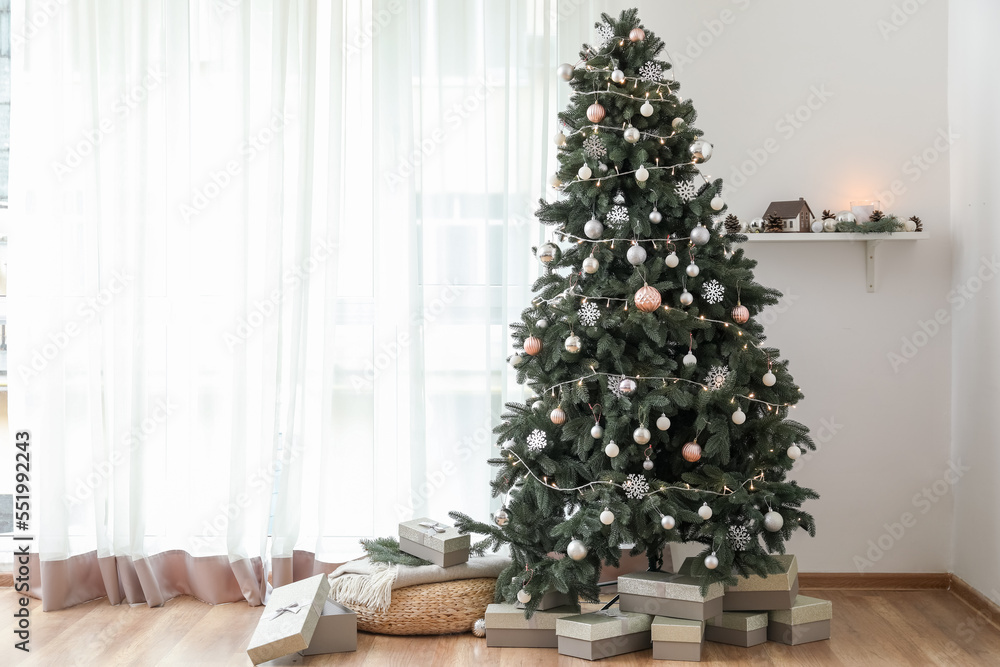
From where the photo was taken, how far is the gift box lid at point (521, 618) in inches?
90.9

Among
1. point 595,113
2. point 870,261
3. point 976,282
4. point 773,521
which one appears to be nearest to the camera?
point 773,521

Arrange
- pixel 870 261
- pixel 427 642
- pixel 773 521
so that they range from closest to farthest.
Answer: pixel 773 521 → pixel 427 642 → pixel 870 261

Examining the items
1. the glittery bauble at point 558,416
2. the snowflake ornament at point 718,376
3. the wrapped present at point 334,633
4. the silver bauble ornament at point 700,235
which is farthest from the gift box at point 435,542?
the silver bauble ornament at point 700,235

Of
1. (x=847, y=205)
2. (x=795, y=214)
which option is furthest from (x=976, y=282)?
(x=795, y=214)

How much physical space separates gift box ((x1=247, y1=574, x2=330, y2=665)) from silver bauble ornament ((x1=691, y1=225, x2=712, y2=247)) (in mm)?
1520

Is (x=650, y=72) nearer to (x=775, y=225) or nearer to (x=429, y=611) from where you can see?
(x=775, y=225)

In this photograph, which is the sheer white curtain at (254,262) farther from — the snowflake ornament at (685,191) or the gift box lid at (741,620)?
the gift box lid at (741,620)

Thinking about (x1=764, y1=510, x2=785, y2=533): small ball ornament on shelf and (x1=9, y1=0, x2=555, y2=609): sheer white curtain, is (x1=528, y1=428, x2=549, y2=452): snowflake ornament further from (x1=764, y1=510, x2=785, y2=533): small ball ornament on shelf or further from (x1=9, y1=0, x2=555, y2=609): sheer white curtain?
(x1=764, y1=510, x2=785, y2=533): small ball ornament on shelf

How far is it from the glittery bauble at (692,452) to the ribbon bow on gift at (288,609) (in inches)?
46.5

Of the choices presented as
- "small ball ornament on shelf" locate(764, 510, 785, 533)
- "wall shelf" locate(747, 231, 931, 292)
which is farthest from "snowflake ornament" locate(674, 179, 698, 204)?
"small ball ornament on shelf" locate(764, 510, 785, 533)

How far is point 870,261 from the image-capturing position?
282cm

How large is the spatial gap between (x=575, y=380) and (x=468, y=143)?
3.28ft

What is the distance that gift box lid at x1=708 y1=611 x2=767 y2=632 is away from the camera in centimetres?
229

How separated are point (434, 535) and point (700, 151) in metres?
1.44
